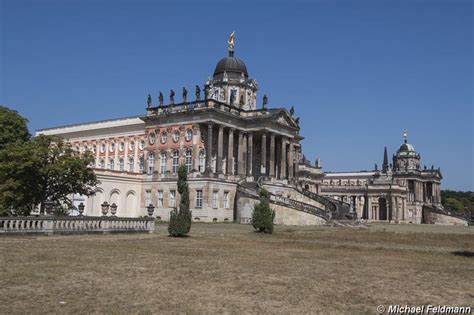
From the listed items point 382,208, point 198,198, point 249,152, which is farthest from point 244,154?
point 382,208

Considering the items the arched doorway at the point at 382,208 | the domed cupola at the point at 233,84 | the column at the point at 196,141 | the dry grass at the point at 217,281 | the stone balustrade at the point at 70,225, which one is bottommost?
the dry grass at the point at 217,281

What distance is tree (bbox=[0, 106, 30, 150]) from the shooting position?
5075 centimetres

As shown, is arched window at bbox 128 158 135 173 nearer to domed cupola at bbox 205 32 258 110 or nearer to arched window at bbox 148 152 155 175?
arched window at bbox 148 152 155 175

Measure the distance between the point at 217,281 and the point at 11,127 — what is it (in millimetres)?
44903

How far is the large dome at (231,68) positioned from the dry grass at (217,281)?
6000cm

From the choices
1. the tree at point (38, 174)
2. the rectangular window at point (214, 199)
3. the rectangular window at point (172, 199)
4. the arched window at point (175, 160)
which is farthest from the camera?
the arched window at point (175, 160)

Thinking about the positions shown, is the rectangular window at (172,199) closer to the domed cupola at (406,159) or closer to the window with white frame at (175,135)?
the window with white frame at (175,135)

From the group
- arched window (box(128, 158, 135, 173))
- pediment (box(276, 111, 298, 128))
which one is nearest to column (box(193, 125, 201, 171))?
pediment (box(276, 111, 298, 128))

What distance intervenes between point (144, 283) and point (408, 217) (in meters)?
130

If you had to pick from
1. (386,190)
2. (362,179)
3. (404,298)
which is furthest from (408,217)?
(404,298)

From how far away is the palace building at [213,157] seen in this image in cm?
6244

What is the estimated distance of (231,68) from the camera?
79.5m

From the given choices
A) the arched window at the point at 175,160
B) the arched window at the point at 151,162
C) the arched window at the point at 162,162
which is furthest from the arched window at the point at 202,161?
the arched window at the point at 151,162

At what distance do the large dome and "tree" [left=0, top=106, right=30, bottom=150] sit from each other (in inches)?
1344
